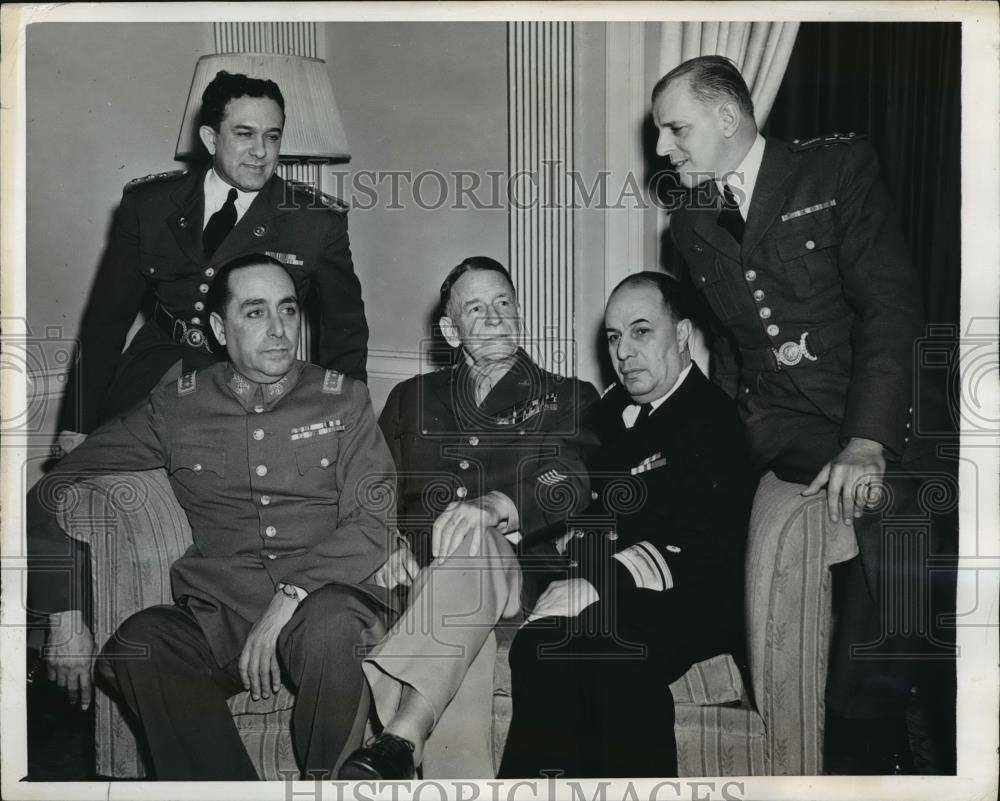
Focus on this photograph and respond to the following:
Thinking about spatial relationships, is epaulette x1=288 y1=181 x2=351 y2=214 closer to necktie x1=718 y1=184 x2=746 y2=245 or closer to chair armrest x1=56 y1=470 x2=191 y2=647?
chair armrest x1=56 y1=470 x2=191 y2=647

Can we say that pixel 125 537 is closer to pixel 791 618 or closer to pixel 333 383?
pixel 333 383

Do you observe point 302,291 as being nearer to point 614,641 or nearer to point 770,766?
point 614,641

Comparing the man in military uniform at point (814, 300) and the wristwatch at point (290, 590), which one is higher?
the man in military uniform at point (814, 300)

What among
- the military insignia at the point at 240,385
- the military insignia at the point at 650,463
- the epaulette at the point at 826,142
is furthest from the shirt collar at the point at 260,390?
the epaulette at the point at 826,142

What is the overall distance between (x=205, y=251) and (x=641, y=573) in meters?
1.49

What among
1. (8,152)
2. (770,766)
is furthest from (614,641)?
(8,152)

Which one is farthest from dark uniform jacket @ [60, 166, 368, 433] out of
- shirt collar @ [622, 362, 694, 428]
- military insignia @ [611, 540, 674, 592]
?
military insignia @ [611, 540, 674, 592]

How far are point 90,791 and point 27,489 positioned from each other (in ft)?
2.69

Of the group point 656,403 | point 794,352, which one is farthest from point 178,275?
point 794,352

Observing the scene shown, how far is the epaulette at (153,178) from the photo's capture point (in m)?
3.17

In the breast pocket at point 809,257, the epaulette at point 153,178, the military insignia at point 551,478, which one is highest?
the epaulette at point 153,178

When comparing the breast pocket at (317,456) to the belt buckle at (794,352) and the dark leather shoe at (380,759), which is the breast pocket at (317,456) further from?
the belt buckle at (794,352)

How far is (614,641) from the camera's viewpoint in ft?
9.30

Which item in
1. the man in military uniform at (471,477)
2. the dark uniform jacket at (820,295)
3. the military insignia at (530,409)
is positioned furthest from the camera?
the military insignia at (530,409)
